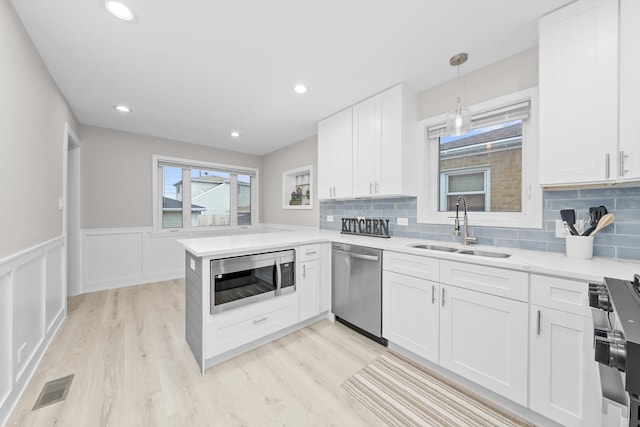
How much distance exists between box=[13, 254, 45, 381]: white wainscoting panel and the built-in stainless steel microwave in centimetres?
120

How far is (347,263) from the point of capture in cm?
243

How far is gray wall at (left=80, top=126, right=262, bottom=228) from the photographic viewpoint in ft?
11.4

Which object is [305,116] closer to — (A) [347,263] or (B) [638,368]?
(A) [347,263]

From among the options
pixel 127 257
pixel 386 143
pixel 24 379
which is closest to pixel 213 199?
pixel 127 257

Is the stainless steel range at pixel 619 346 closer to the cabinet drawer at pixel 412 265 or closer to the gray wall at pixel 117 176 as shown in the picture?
the cabinet drawer at pixel 412 265

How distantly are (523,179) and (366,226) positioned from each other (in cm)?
150

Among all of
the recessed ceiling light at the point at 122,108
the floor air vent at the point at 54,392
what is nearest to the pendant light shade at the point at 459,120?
the floor air vent at the point at 54,392

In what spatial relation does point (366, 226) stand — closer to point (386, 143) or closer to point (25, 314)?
point (386, 143)

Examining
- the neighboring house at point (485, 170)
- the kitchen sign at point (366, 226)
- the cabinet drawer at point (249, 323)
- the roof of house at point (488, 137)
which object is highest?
the roof of house at point (488, 137)

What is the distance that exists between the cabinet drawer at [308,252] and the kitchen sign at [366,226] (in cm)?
63

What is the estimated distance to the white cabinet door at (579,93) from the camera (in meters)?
1.33

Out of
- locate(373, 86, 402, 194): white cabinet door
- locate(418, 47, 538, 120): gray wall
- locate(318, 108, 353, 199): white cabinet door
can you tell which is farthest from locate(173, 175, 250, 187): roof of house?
locate(418, 47, 538, 120): gray wall

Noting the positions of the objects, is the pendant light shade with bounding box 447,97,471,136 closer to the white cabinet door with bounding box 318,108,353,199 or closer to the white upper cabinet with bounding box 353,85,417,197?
the white upper cabinet with bounding box 353,85,417,197

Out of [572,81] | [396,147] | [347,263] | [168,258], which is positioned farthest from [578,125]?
[168,258]
